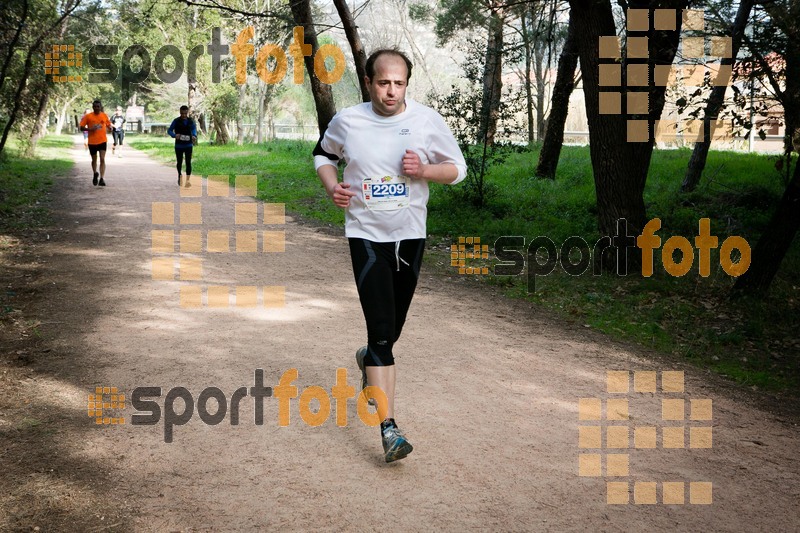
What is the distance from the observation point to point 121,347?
6.20 metres

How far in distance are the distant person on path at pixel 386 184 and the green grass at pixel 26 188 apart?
9.80 m

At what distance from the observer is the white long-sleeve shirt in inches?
161

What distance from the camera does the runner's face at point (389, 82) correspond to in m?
3.98

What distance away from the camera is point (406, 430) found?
4.71 m

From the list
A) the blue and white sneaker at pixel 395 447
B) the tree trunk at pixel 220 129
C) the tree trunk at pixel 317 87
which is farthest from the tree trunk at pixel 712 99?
the tree trunk at pixel 220 129

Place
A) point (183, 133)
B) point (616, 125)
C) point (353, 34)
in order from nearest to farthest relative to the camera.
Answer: point (616, 125), point (353, 34), point (183, 133)

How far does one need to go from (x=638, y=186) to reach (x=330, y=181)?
6553mm

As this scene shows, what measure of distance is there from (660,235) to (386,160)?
875 centimetres

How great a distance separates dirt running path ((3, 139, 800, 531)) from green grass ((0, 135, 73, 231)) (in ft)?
16.1

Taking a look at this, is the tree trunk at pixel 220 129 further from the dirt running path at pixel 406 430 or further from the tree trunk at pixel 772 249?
the tree trunk at pixel 772 249

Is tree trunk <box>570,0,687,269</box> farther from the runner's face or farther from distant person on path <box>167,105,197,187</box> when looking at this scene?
distant person on path <box>167,105,197,187</box>

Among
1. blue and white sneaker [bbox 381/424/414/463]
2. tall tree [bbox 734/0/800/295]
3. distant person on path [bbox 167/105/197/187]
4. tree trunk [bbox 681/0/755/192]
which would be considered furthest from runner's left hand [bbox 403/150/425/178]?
distant person on path [bbox 167/105/197/187]

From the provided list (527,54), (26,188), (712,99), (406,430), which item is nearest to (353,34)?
(712,99)

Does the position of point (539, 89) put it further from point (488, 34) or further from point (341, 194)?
point (341, 194)
